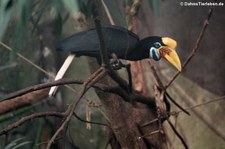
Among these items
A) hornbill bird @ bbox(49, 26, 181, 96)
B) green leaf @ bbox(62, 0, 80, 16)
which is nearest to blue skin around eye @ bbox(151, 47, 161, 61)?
hornbill bird @ bbox(49, 26, 181, 96)

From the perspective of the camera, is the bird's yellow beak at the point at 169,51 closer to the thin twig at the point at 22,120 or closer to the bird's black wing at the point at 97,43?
the bird's black wing at the point at 97,43

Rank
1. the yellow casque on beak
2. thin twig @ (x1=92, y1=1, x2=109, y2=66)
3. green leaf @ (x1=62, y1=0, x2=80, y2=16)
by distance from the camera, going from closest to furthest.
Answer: green leaf @ (x1=62, y1=0, x2=80, y2=16) < thin twig @ (x1=92, y1=1, x2=109, y2=66) < the yellow casque on beak

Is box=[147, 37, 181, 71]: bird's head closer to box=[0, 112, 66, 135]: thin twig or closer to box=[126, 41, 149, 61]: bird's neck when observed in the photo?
box=[126, 41, 149, 61]: bird's neck

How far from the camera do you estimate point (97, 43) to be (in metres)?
1.51

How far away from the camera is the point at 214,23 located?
7.86ft

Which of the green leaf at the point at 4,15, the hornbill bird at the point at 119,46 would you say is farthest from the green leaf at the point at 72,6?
the hornbill bird at the point at 119,46

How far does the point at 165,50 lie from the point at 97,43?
0.22 meters

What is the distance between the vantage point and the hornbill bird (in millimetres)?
1518

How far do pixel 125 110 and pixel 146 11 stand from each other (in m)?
0.90

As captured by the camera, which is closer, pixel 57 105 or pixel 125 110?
pixel 125 110

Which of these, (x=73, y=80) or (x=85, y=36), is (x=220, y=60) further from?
(x=73, y=80)

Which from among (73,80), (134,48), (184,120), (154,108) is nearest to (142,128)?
(154,108)

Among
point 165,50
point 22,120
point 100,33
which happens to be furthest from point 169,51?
point 22,120

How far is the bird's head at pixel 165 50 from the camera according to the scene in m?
1.51
